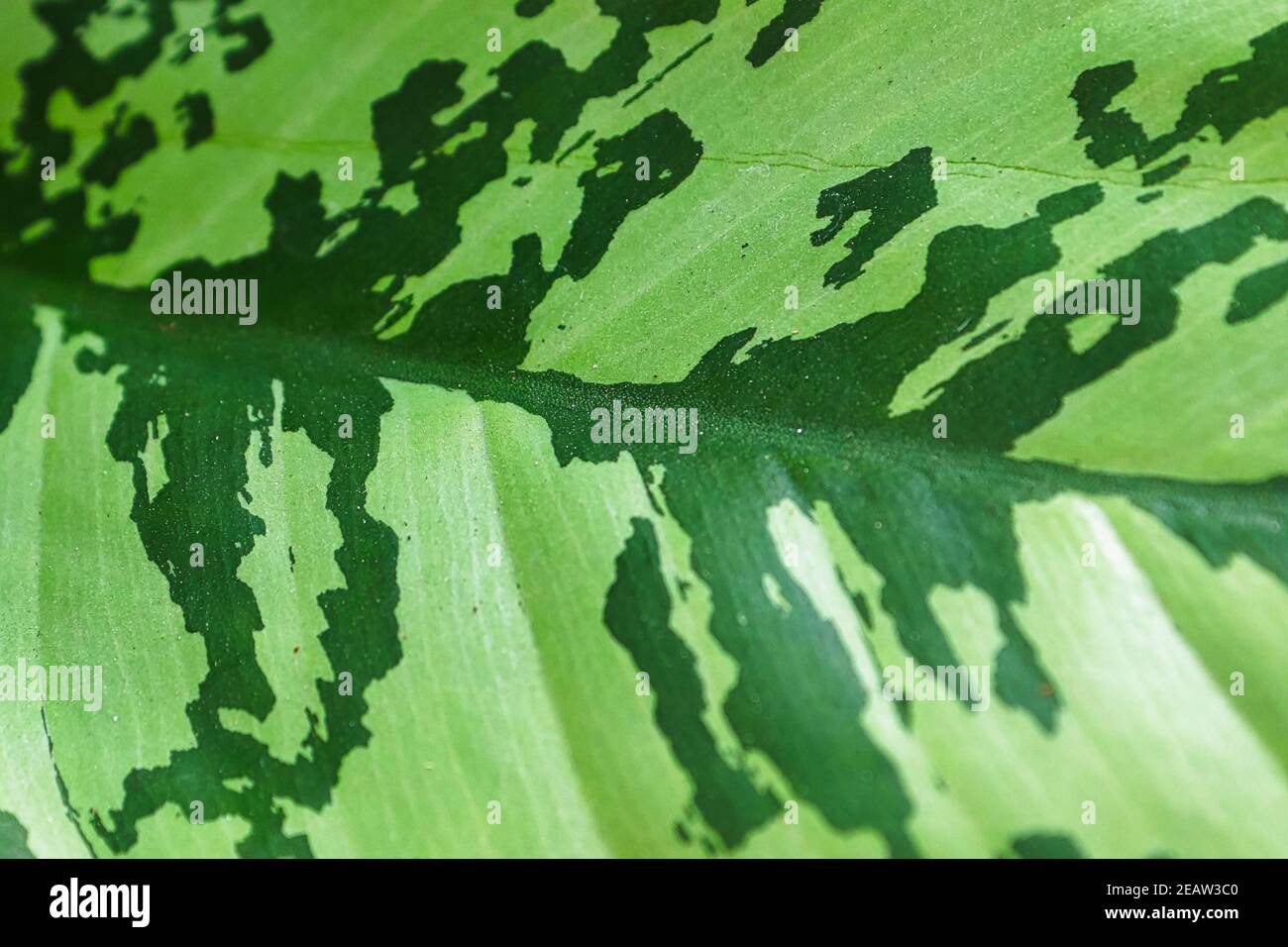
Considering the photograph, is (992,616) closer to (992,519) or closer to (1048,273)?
(992,519)

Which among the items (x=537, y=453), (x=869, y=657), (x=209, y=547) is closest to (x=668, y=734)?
(x=869, y=657)

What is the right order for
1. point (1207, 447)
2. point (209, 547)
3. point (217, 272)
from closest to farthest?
point (1207, 447), point (209, 547), point (217, 272)

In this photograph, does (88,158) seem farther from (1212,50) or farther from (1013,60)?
(1212,50)

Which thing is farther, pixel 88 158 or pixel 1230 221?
pixel 88 158

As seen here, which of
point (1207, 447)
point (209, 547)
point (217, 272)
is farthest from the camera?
point (217, 272)

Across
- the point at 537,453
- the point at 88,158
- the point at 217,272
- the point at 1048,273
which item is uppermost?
the point at 88,158

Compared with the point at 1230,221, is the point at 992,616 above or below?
below
